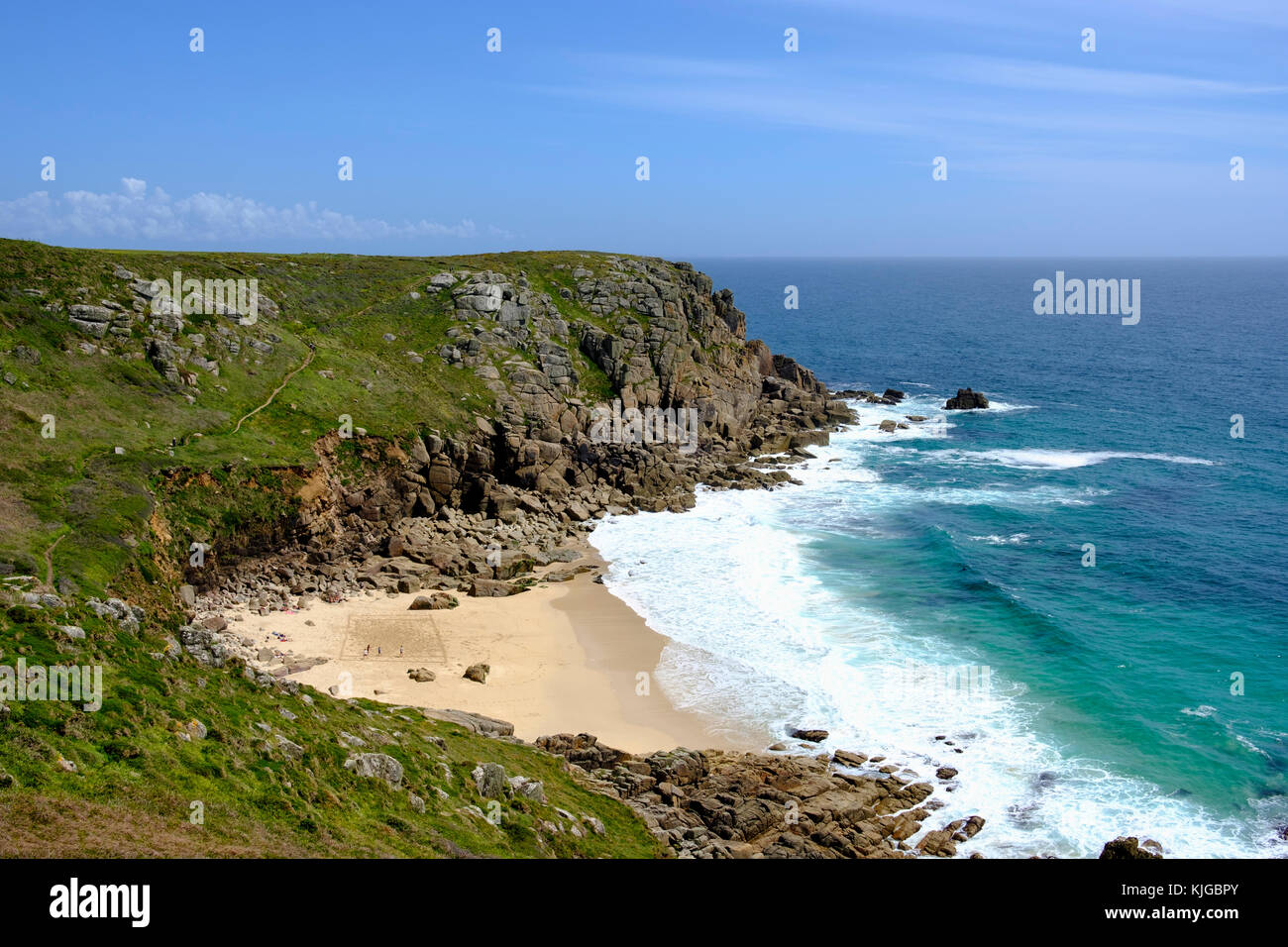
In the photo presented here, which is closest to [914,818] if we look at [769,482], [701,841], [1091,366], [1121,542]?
[701,841]

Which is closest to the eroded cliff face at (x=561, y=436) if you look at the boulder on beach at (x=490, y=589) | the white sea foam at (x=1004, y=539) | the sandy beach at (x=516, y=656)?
the boulder on beach at (x=490, y=589)

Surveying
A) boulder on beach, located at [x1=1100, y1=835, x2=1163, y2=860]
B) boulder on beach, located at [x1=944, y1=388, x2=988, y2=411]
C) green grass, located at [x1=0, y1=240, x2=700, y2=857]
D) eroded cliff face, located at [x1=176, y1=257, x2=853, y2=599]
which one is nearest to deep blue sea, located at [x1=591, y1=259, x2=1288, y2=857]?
boulder on beach, located at [x1=1100, y1=835, x2=1163, y2=860]

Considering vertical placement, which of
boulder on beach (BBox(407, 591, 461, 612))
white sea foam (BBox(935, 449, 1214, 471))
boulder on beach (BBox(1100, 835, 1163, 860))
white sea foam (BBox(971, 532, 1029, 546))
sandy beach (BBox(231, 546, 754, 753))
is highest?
white sea foam (BBox(935, 449, 1214, 471))

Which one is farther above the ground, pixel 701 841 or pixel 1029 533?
pixel 1029 533

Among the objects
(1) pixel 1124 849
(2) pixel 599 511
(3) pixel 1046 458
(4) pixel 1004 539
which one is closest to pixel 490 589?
(2) pixel 599 511

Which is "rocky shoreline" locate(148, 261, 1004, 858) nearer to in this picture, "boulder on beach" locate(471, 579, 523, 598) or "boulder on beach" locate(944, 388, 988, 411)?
"boulder on beach" locate(471, 579, 523, 598)

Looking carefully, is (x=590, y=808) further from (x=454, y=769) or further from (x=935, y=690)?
(x=935, y=690)

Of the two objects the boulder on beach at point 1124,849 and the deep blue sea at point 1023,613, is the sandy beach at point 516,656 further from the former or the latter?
the boulder on beach at point 1124,849
